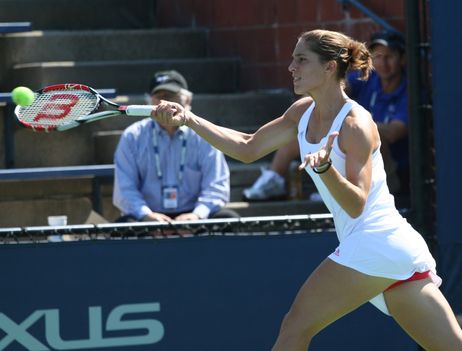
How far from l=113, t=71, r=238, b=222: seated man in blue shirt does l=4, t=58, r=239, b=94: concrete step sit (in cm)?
125

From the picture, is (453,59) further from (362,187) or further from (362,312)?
(362,187)

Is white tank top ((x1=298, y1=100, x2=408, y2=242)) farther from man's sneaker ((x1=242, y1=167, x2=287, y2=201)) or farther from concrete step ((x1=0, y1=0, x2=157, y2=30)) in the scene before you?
concrete step ((x1=0, y1=0, x2=157, y2=30))

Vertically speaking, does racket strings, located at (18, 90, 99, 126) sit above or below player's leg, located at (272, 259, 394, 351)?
above

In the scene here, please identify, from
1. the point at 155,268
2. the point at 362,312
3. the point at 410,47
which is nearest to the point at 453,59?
the point at 410,47

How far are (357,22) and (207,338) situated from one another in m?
3.10

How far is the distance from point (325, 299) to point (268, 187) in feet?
9.14

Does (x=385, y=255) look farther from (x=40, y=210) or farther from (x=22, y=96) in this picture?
(x=40, y=210)

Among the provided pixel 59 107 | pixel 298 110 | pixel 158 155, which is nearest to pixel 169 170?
pixel 158 155

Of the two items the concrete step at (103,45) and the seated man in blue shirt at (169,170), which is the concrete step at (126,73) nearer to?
the concrete step at (103,45)

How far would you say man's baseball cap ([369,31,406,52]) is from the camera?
7293 mm

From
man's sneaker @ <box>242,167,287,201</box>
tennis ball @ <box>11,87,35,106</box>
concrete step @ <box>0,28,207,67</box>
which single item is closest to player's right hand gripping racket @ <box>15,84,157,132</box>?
tennis ball @ <box>11,87,35,106</box>

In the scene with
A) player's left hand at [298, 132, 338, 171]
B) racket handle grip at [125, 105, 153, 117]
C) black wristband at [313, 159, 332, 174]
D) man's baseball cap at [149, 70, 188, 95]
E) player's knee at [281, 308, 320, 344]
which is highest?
racket handle grip at [125, 105, 153, 117]

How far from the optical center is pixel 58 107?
5316 mm

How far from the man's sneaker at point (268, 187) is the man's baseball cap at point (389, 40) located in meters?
1.01
